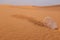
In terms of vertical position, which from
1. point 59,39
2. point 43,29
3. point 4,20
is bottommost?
point 59,39

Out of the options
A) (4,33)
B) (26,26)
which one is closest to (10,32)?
(4,33)

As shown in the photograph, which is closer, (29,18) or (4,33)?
(4,33)

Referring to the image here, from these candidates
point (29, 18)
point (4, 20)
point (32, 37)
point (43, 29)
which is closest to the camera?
point (32, 37)

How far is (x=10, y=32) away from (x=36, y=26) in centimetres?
24

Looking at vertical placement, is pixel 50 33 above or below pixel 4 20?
below

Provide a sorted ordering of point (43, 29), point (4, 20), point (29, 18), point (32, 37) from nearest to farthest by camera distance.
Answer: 1. point (32, 37)
2. point (43, 29)
3. point (4, 20)
4. point (29, 18)

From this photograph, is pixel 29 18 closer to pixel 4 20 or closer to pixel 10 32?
pixel 4 20

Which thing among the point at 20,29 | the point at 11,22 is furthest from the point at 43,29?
the point at 11,22

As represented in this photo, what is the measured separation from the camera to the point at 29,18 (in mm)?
1203

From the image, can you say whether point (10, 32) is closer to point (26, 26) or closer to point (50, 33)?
→ point (26, 26)

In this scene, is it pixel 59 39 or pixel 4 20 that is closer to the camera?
pixel 59 39

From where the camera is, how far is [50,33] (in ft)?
3.02

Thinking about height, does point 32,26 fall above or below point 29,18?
below

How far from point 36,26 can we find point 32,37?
18cm
